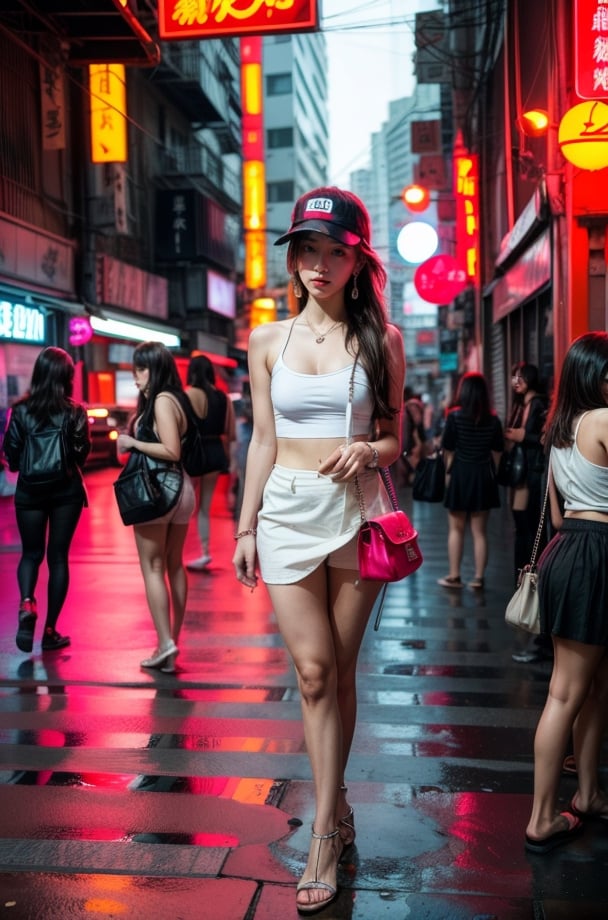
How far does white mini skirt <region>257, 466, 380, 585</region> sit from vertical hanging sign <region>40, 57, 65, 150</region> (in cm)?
2001

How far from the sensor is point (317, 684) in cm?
316

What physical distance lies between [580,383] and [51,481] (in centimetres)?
399

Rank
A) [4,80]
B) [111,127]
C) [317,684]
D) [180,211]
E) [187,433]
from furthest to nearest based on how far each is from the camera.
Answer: [180,211] < [111,127] < [4,80] < [187,433] < [317,684]

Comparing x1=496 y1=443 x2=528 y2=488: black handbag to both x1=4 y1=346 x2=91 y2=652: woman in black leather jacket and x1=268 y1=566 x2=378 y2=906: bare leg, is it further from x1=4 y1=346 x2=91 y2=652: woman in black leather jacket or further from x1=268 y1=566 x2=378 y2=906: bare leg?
x1=268 y1=566 x2=378 y2=906: bare leg

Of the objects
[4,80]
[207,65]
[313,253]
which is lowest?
[313,253]

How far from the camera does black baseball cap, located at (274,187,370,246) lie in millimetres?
3158

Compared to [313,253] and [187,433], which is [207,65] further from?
[313,253]

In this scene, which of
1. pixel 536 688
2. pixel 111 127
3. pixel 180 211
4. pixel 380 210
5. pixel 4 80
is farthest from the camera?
pixel 380 210

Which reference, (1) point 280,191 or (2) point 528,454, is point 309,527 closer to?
(2) point 528,454

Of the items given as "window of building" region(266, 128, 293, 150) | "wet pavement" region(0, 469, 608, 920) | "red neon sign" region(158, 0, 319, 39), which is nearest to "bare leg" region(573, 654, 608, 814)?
"wet pavement" region(0, 469, 608, 920)

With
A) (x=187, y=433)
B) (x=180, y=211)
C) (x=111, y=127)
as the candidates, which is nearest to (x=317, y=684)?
(x=187, y=433)

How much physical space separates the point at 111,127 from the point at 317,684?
23.3 m

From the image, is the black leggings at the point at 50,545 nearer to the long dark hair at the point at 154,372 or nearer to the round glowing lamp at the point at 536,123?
the long dark hair at the point at 154,372

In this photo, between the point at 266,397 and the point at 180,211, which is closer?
the point at 266,397
